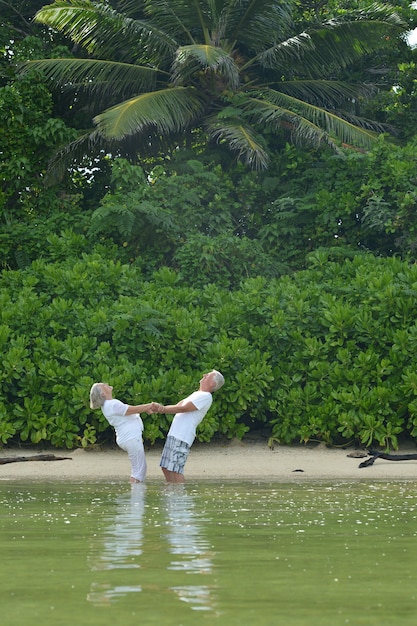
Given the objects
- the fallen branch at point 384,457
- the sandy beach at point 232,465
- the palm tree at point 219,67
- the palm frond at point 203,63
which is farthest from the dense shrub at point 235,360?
the palm frond at point 203,63

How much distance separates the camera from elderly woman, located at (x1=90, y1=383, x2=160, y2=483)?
12.2m

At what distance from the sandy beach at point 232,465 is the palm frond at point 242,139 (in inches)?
267

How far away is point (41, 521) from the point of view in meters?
8.52

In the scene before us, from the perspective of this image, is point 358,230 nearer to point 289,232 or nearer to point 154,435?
point 289,232

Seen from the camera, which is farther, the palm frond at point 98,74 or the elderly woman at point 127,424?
the palm frond at point 98,74

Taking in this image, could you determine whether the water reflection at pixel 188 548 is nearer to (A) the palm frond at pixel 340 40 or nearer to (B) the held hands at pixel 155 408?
(B) the held hands at pixel 155 408

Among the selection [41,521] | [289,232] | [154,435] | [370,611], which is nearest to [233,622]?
[370,611]

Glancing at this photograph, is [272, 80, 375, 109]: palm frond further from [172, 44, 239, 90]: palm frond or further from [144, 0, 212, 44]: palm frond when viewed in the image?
[144, 0, 212, 44]: palm frond

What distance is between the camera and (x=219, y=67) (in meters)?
20.7

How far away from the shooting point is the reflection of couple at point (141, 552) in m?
5.29

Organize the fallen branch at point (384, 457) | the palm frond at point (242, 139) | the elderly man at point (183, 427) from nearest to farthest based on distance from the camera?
1. the elderly man at point (183, 427)
2. the fallen branch at point (384, 457)
3. the palm frond at point (242, 139)

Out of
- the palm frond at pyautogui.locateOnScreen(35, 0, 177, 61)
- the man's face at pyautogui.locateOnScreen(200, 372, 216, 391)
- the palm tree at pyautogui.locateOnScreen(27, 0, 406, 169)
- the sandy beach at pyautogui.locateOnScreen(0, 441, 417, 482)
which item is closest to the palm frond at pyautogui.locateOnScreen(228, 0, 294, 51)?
the palm tree at pyautogui.locateOnScreen(27, 0, 406, 169)

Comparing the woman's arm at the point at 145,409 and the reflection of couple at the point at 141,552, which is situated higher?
the woman's arm at the point at 145,409

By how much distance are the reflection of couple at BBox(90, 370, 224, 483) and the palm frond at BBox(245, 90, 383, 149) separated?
32.1 ft
